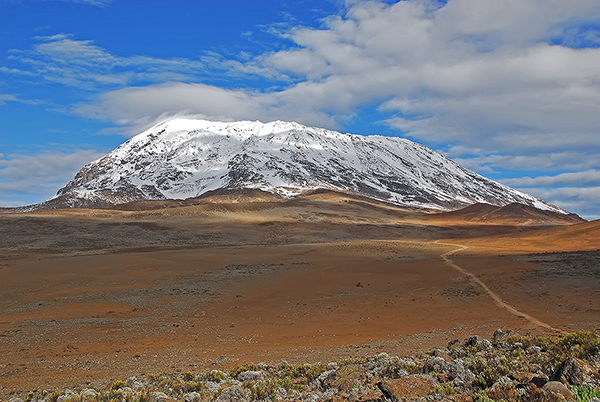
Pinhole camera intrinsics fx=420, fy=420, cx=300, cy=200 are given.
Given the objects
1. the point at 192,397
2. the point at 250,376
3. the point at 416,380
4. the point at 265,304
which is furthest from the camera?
the point at 265,304

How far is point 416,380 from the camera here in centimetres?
584

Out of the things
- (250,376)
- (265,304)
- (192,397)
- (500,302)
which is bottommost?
(265,304)

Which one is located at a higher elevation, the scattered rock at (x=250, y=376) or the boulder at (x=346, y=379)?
the boulder at (x=346, y=379)

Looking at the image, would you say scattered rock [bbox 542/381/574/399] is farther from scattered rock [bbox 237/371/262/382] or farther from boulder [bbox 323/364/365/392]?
scattered rock [bbox 237/371/262/382]

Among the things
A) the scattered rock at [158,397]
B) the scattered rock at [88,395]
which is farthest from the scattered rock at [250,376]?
the scattered rock at [88,395]

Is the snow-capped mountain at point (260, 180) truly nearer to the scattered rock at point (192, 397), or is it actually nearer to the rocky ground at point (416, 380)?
the rocky ground at point (416, 380)

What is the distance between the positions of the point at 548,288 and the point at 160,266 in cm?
2447

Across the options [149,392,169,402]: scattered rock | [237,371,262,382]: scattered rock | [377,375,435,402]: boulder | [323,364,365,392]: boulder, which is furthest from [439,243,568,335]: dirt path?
[149,392,169,402]: scattered rock

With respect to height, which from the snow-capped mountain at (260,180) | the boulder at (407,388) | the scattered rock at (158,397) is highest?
the snow-capped mountain at (260,180)

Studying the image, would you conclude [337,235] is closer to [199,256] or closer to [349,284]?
[199,256]

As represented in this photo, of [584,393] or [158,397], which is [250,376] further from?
[584,393]

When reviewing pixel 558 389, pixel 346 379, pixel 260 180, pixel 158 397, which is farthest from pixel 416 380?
pixel 260 180

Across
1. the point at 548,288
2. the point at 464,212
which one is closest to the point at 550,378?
the point at 548,288

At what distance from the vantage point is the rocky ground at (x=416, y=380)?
208 inches
